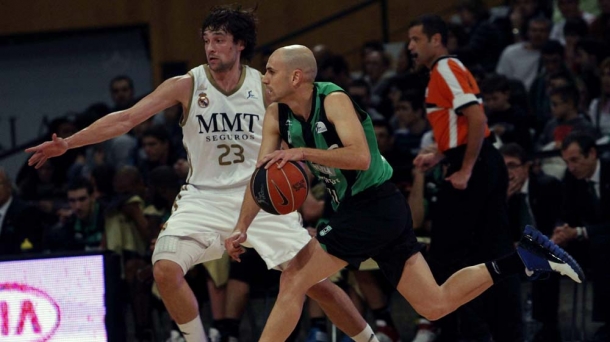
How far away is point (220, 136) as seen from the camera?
243 inches

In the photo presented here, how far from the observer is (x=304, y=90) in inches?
212

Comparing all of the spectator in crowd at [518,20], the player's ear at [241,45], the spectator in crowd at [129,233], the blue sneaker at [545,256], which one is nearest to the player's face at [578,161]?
the blue sneaker at [545,256]

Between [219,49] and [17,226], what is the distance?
10.2ft

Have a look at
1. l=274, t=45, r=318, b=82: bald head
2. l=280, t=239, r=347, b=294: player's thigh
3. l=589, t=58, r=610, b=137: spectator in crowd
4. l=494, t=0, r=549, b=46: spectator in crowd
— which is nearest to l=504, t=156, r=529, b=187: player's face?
l=589, t=58, r=610, b=137: spectator in crowd

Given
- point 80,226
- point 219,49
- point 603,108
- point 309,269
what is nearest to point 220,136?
point 219,49

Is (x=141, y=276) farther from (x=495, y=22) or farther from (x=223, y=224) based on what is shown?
(x=495, y=22)

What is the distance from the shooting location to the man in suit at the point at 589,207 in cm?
699

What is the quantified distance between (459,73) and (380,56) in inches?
179

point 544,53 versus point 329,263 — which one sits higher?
point 544,53

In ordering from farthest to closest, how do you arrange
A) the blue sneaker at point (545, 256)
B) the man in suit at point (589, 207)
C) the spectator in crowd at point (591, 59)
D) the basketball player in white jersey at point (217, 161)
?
the spectator in crowd at point (591, 59), the man in suit at point (589, 207), the basketball player in white jersey at point (217, 161), the blue sneaker at point (545, 256)

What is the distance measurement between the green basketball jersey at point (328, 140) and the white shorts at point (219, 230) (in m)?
0.62

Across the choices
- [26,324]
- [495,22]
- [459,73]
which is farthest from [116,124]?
[495,22]

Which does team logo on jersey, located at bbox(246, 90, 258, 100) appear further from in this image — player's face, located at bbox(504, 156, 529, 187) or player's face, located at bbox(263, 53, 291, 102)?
player's face, located at bbox(504, 156, 529, 187)

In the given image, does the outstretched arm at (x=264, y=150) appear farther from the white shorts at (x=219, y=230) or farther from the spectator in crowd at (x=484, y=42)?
the spectator in crowd at (x=484, y=42)
